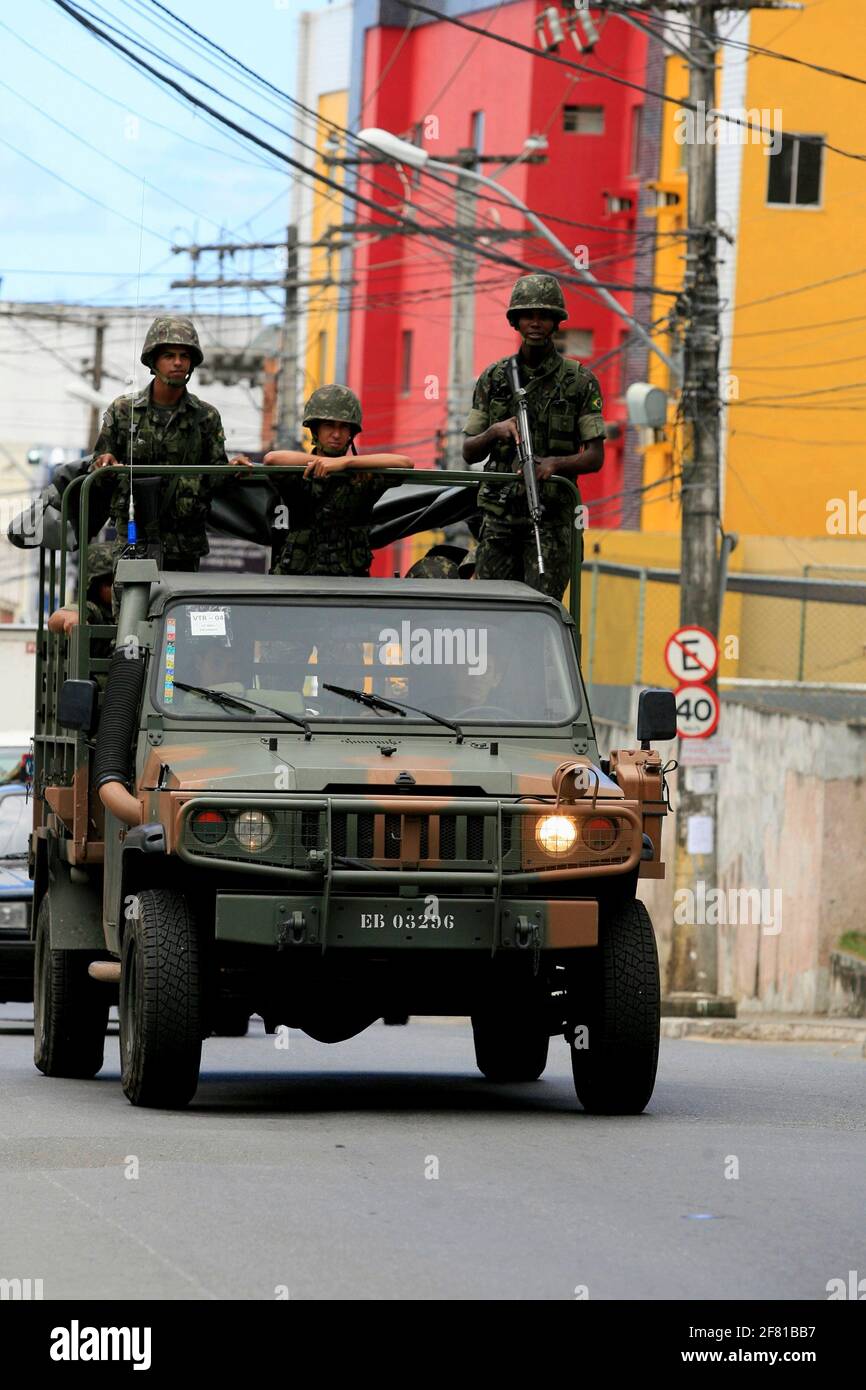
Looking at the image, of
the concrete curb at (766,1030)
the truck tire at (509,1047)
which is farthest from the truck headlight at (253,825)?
the concrete curb at (766,1030)

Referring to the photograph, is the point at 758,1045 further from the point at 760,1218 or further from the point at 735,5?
the point at 760,1218

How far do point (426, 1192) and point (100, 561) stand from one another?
4.87 m

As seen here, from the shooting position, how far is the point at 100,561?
41.7 feet

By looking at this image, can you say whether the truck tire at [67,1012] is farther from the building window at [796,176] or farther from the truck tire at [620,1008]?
the building window at [796,176]

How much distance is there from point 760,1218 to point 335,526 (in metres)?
5.38

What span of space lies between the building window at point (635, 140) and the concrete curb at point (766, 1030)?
31.4m

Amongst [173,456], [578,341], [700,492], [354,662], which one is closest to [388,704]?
[354,662]

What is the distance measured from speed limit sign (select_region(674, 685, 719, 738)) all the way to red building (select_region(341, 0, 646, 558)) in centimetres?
2385

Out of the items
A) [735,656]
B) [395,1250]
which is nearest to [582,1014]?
[395,1250]

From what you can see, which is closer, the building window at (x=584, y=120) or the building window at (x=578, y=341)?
the building window at (x=584, y=120)

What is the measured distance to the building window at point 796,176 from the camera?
41625 mm

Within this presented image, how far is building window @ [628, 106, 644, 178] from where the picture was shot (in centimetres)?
5009

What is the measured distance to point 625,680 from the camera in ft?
96.4

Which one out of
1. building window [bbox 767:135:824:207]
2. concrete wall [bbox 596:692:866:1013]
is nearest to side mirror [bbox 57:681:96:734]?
concrete wall [bbox 596:692:866:1013]
